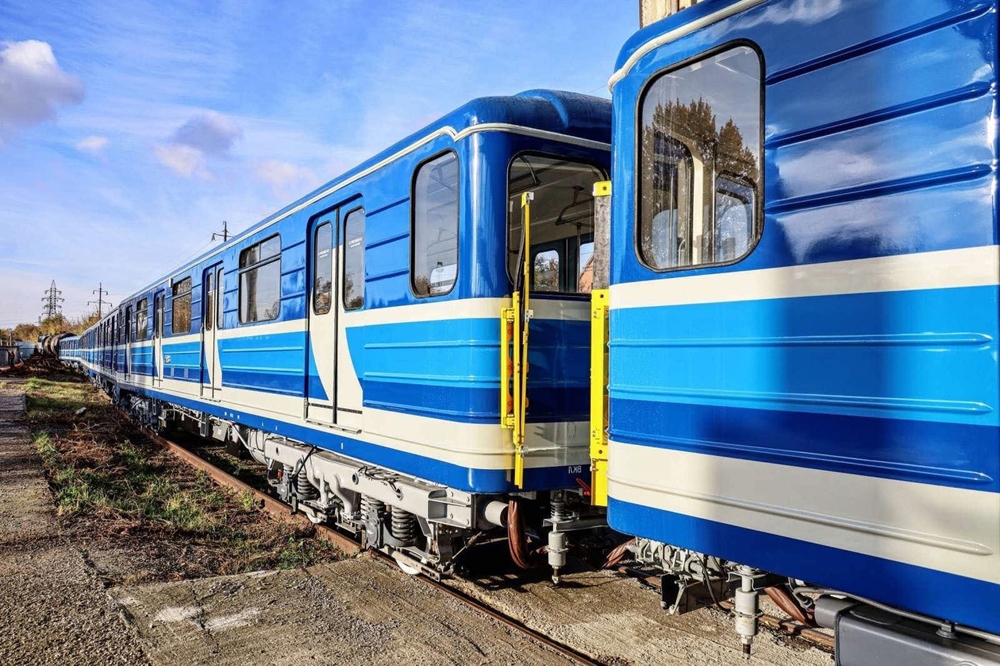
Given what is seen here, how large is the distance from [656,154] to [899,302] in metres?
1.35

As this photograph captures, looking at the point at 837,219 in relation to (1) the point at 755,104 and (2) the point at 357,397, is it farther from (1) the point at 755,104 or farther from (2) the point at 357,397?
(2) the point at 357,397

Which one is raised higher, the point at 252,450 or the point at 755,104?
the point at 755,104

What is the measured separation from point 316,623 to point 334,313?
2468 mm

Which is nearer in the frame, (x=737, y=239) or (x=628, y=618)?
(x=737, y=239)

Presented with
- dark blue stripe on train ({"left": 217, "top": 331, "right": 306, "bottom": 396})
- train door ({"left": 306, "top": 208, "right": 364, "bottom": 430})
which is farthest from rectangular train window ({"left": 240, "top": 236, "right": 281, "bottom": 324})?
train door ({"left": 306, "top": 208, "right": 364, "bottom": 430})

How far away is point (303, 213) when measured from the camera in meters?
6.90

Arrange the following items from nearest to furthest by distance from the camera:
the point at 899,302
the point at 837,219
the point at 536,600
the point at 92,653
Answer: the point at 899,302 → the point at 837,219 → the point at 92,653 → the point at 536,600

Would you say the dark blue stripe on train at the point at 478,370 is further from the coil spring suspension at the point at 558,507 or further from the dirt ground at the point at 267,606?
the dirt ground at the point at 267,606

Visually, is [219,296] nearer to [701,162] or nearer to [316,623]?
[316,623]

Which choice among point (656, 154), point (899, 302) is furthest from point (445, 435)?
point (899, 302)

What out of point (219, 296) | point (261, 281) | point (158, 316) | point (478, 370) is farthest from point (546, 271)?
point (158, 316)

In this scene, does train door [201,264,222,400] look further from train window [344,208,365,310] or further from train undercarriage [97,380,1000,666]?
train window [344,208,365,310]

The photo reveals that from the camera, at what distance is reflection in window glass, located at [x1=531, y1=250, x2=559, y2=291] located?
4838 millimetres

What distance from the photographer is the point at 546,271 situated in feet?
16.3
